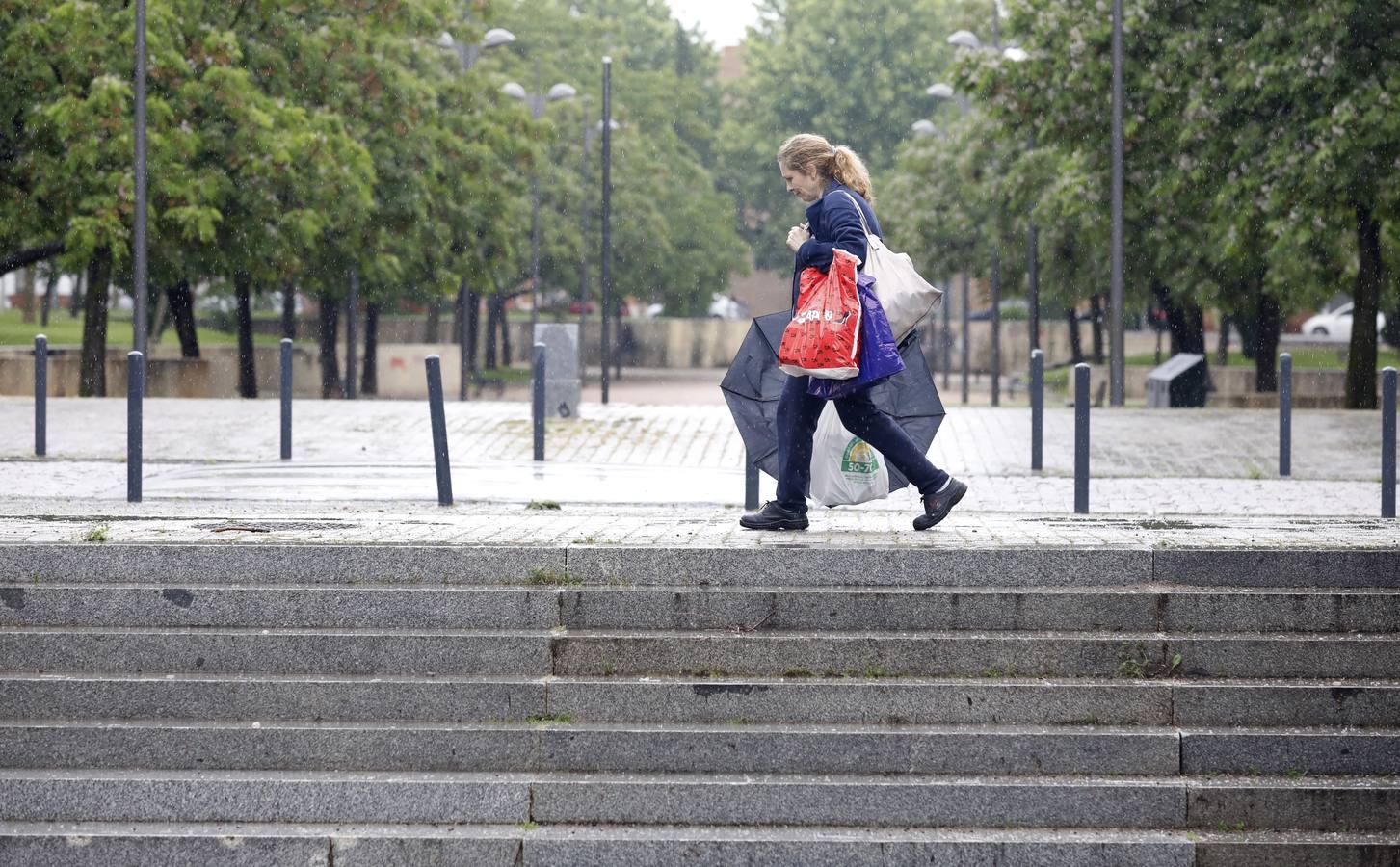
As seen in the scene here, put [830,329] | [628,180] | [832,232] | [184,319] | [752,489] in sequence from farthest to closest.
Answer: [628,180], [184,319], [752,489], [832,232], [830,329]

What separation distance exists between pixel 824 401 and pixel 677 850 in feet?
7.92

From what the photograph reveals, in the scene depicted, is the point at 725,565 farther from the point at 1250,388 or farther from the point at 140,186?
the point at 1250,388

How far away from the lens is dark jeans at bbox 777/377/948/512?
7.33 m

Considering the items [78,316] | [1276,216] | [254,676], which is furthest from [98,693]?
[78,316]

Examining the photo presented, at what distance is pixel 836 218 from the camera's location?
7234mm

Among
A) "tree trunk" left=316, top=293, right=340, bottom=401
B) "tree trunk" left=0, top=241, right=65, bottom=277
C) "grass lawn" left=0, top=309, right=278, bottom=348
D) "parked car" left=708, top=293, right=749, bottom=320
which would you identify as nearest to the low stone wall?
"tree trunk" left=316, top=293, right=340, bottom=401

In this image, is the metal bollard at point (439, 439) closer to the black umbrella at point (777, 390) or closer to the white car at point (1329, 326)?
the black umbrella at point (777, 390)

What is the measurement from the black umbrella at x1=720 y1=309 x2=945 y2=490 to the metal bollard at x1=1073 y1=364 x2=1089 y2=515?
296 cm

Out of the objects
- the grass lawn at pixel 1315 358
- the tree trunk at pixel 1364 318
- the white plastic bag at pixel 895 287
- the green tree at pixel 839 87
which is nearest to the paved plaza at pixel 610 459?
the white plastic bag at pixel 895 287

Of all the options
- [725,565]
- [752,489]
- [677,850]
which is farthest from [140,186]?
[677,850]

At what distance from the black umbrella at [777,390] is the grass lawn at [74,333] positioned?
3372 cm

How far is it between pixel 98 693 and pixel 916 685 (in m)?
2.74

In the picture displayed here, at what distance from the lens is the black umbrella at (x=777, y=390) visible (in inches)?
312

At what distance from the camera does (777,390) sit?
805cm
